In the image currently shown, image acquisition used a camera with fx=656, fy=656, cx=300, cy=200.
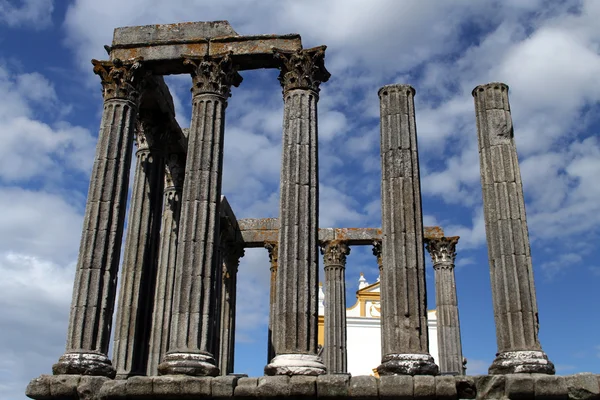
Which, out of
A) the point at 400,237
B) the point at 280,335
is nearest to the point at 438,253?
the point at 400,237

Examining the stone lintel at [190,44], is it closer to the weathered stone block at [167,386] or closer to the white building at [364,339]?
the weathered stone block at [167,386]

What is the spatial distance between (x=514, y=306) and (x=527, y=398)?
2.63 meters

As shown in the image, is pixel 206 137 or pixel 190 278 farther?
pixel 206 137

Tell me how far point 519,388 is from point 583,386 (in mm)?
1362

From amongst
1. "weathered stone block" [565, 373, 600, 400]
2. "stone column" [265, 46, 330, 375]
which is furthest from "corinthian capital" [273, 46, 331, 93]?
"weathered stone block" [565, 373, 600, 400]

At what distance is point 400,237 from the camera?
17797 millimetres

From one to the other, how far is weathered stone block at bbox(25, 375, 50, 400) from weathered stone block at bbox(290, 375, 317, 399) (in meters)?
6.06

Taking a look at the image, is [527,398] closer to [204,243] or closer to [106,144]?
[204,243]

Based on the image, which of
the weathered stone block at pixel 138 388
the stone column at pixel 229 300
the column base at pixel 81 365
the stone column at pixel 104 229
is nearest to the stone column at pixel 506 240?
the weathered stone block at pixel 138 388

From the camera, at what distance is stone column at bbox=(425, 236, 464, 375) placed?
91.7 feet

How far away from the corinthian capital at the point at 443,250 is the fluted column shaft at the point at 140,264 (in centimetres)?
1382

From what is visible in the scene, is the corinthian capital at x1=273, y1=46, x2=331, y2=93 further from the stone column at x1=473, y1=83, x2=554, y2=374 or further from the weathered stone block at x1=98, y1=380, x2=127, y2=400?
the weathered stone block at x1=98, y1=380, x2=127, y2=400

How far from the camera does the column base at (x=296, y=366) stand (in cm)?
1591

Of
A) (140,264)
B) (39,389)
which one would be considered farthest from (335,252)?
(39,389)
